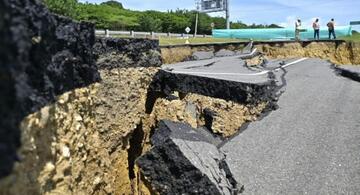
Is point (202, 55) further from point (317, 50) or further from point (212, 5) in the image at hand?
point (212, 5)

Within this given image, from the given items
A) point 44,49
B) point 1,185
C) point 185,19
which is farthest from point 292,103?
point 185,19

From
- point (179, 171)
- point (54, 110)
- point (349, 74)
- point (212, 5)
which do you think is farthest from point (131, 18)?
point (54, 110)

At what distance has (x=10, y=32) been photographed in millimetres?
1633

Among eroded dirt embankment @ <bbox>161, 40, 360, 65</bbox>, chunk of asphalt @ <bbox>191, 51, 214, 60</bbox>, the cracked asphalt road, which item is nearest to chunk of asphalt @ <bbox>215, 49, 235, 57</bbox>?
chunk of asphalt @ <bbox>191, 51, 214, 60</bbox>

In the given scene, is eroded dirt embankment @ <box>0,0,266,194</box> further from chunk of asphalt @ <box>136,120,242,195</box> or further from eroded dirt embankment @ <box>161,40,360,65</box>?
eroded dirt embankment @ <box>161,40,360,65</box>

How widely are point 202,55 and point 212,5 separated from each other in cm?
2975

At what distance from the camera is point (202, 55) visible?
2277cm

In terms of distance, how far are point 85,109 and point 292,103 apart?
7188 mm

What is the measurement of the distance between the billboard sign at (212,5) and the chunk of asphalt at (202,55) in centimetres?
2726

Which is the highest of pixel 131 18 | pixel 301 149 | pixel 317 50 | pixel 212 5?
pixel 212 5

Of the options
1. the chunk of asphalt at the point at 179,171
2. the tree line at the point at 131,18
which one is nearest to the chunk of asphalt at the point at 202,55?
the tree line at the point at 131,18

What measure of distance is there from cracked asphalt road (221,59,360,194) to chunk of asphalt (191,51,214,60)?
37.4 feet

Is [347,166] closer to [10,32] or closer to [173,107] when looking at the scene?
[173,107]

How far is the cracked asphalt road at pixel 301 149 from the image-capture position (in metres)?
5.90
